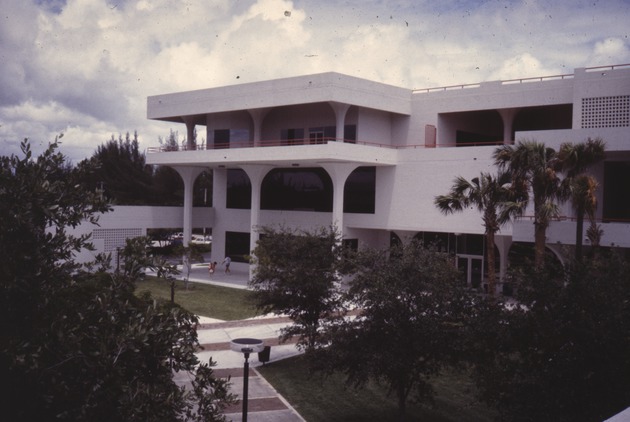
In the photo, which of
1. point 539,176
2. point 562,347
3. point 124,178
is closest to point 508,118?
point 539,176

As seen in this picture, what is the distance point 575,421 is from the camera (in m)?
11.0

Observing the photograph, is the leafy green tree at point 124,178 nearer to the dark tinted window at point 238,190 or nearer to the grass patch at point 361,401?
the dark tinted window at point 238,190

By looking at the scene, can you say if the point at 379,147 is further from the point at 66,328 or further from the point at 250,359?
the point at 66,328

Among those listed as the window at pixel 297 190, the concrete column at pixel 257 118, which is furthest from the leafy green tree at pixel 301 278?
the concrete column at pixel 257 118

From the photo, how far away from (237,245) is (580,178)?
90.9 feet

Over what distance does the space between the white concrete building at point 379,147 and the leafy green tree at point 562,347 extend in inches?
667

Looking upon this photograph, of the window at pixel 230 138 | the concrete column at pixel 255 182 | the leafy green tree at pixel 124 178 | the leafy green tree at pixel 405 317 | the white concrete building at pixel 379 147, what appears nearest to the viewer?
the leafy green tree at pixel 405 317

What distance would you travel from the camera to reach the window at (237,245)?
45719 millimetres

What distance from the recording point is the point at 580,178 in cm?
2288

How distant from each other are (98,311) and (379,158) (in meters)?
29.7

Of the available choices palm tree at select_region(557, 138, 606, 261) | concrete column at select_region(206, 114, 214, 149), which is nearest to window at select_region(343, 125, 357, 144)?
concrete column at select_region(206, 114, 214, 149)

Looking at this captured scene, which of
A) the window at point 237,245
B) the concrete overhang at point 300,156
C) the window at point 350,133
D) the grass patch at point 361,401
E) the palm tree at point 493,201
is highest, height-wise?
the window at point 350,133

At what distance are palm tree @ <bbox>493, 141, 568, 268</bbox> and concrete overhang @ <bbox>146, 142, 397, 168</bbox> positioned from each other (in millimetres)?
11750

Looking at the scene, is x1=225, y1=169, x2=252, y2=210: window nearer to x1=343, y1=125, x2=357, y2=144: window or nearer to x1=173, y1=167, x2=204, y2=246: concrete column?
x1=173, y1=167, x2=204, y2=246: concrete column
